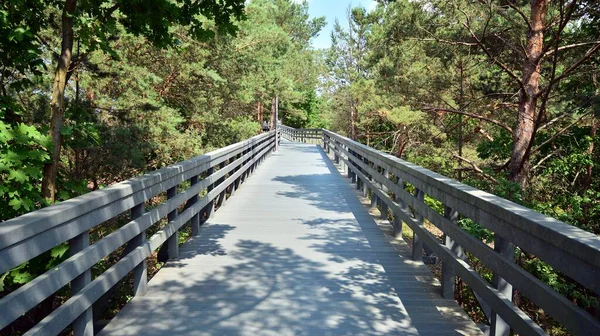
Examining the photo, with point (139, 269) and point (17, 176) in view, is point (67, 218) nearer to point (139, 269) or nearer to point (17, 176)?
point (139, 269)

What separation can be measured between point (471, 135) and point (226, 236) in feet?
68.3

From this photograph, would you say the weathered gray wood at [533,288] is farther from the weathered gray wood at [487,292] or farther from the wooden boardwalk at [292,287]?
the wooden boardwalk at [292,287]

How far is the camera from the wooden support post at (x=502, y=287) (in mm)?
3113

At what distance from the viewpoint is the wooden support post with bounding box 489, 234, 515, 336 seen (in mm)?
3113

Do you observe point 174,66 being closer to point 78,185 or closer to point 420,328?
point 78,185

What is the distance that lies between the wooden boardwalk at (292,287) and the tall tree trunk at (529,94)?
239 inches

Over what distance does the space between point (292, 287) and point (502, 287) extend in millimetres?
1941

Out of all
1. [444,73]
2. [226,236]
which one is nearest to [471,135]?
[444,73]

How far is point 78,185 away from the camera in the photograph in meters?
6.88

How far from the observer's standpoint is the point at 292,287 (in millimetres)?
4559

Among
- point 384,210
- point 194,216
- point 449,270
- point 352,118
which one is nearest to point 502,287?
point 449,270

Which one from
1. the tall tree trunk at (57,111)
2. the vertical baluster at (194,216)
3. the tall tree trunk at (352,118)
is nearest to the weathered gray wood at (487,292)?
the vertical baluster at (194,216)

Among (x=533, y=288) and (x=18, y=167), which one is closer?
(x=533, y=288)

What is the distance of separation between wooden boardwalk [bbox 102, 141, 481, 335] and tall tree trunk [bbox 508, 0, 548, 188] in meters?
6.07
